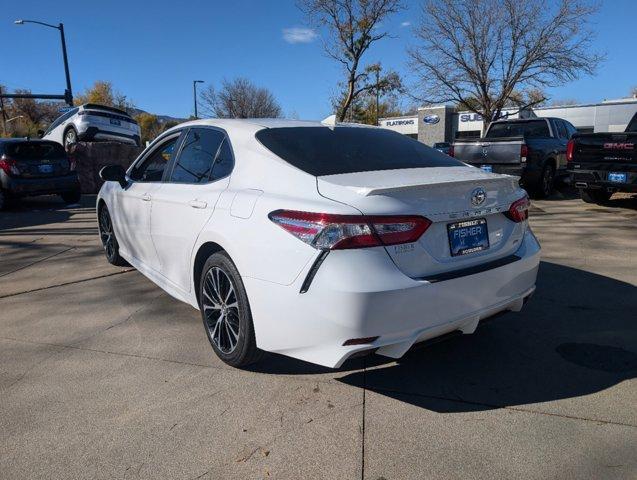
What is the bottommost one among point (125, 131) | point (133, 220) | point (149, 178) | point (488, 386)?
point (488, 386)

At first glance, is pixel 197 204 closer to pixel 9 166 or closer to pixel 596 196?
pixel 9 166

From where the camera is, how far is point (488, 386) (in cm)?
288

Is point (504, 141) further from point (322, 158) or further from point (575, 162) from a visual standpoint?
point (322, 158)

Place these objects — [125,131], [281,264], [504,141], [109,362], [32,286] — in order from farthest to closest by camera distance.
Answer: [125,131]
[504,141]
[32,286]
[109,362]
[281,264]

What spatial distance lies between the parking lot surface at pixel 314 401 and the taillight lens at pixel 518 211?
0.92 meters

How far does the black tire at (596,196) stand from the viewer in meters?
9.92

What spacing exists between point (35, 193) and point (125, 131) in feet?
20.6

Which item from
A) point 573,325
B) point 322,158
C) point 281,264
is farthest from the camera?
point 573,325

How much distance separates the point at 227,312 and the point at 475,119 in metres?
52.2

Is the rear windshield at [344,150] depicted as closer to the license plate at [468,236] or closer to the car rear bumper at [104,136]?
the license plate at [468,236]

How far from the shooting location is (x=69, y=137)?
15445mm

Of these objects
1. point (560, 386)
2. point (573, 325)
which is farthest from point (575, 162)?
point (560, 386)

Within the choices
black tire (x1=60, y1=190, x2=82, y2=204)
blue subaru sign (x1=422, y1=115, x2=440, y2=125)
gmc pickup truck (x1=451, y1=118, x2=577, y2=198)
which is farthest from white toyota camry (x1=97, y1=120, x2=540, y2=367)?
blue subaru sign (x1=422, y1=115, x2=440, y2=125)

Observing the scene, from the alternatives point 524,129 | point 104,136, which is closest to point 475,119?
point 524,129
